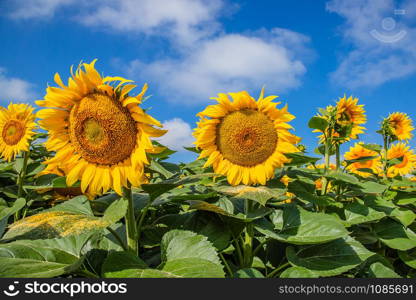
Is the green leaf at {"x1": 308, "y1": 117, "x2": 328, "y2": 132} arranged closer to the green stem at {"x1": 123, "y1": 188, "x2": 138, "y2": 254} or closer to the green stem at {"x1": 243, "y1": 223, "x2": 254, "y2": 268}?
the green stem at {"x1": 243, "y1": 223, "x2": 254, "y2": 268}

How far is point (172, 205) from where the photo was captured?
340 cm

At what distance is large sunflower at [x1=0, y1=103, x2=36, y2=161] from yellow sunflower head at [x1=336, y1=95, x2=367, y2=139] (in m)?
3.55

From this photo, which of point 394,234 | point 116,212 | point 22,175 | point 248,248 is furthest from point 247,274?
point 22,175

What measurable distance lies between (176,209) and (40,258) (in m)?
1.39

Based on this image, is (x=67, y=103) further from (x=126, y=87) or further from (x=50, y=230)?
(x=50, y=230)

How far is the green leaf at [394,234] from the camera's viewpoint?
3650 millimetres

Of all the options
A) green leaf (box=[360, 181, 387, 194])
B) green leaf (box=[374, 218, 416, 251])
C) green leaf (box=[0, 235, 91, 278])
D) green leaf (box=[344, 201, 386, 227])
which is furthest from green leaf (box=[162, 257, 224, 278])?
green leaf (box=[374, 218, 416, 251])

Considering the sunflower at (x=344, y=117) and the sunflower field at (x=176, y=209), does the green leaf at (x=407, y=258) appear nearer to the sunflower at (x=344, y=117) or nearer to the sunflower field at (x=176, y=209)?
the sunflower field at (x=176, y=209)

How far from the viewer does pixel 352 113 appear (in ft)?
15.0

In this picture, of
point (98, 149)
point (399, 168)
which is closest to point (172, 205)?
point (98, 149)

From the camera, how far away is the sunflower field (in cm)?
214

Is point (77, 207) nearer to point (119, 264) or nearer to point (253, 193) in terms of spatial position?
point (119, 264)

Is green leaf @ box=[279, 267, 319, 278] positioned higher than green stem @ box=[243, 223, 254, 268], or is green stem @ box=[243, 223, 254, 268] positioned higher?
green stem @ box=[243, 223, 254, 268]

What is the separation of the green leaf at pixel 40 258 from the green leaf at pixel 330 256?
1.36 metres
